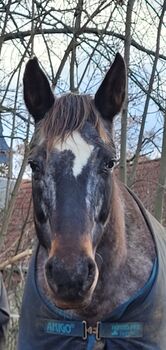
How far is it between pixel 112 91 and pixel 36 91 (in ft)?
1.35

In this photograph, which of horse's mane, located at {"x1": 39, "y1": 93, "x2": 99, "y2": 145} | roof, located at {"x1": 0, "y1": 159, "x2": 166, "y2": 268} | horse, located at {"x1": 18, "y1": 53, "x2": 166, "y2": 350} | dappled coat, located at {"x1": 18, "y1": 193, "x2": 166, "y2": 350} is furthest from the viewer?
roof, located at {"x1": 0, "y1": 159, "x2": 166, "y2": 268}

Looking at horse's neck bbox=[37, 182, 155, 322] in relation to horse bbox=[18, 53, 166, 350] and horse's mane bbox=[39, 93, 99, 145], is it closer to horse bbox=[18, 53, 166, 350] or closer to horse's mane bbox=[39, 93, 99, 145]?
horse bbox=[18, 53, 166, 350]

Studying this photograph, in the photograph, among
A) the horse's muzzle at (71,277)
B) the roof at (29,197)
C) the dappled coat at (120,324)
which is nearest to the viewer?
the horse's muzzle at (71,277)

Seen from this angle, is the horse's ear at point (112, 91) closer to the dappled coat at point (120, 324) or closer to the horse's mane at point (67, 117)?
the horse's mane at point (67, 117)

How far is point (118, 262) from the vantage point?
4.23 m

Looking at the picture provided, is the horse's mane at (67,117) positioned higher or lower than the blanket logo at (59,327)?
higher

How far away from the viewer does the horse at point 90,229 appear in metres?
3.71

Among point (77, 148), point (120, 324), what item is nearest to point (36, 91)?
point (77, 148)

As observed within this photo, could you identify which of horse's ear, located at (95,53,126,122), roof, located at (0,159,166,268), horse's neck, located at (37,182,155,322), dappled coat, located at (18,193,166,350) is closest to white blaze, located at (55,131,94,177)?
horse's ear, located at (95,53,126,122)

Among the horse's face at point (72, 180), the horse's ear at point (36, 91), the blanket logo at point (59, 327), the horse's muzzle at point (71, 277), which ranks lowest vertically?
the blanket logo at point (59, 327)

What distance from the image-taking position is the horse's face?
3430mm

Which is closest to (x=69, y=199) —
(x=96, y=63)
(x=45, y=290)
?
(x=45, y=290)

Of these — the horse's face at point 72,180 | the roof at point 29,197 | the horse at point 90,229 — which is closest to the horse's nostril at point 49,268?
the horse's face at point 72,180

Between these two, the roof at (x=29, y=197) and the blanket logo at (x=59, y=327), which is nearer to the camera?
the blanket logo at (x=59, y=327)
